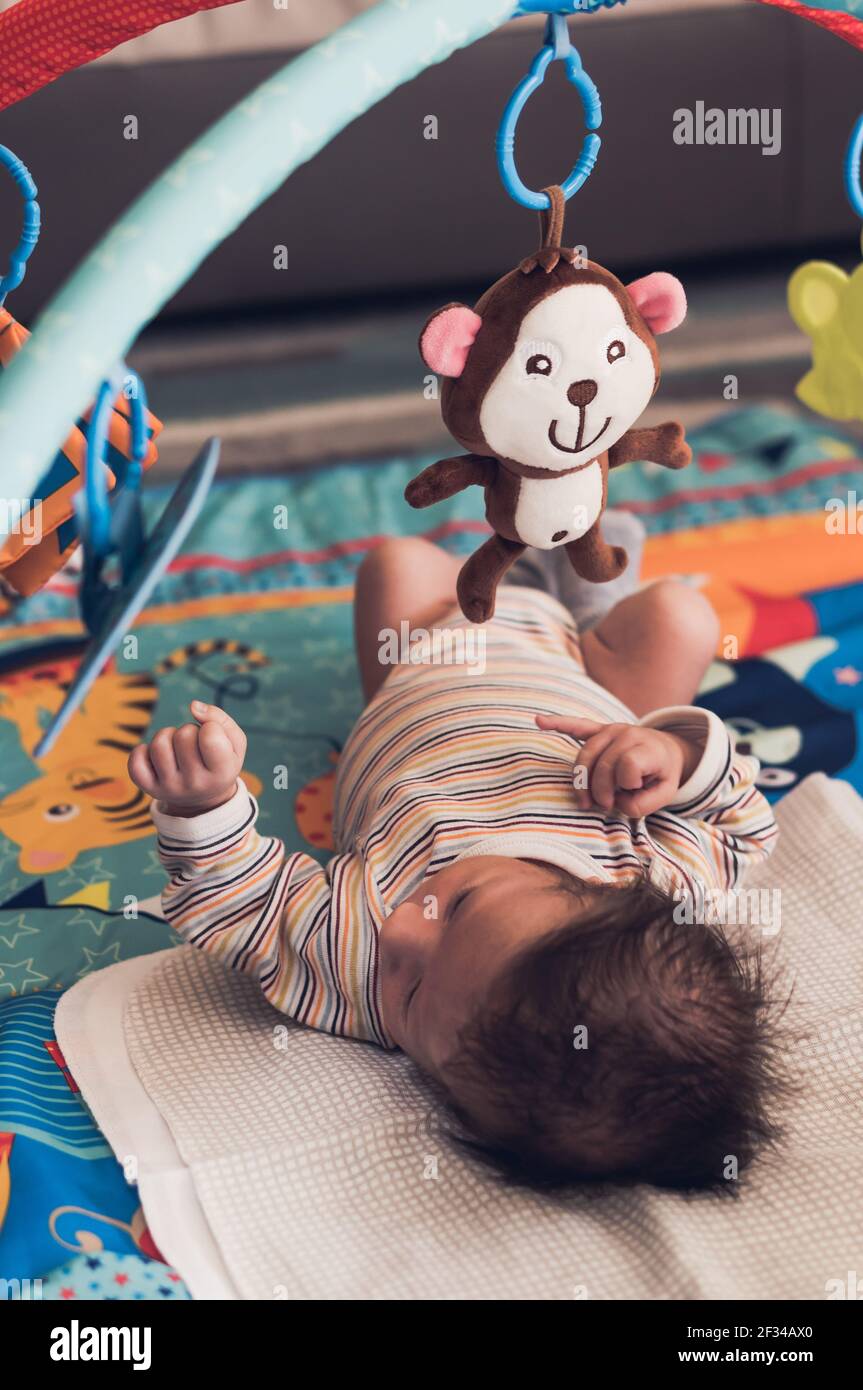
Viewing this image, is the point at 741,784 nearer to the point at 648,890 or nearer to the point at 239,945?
the point at 648,890

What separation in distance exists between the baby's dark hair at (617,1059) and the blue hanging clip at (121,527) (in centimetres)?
24

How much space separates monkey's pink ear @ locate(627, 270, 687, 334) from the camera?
0.60 m

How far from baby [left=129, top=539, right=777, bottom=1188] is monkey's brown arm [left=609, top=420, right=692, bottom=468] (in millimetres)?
192

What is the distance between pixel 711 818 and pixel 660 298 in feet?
1.13

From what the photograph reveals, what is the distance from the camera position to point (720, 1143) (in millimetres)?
645

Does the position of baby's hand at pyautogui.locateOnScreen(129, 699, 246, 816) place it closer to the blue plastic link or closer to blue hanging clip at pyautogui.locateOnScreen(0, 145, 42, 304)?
blue hanging clip at pyautogui.locateOnScreen(0, 145, 42, 304)

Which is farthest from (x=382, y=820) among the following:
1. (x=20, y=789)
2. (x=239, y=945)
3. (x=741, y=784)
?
(x=20, y=789)

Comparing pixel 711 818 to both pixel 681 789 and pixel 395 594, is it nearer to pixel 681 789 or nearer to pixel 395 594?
pixel 681 789

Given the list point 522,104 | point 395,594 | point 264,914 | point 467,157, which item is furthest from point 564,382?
point 467,157

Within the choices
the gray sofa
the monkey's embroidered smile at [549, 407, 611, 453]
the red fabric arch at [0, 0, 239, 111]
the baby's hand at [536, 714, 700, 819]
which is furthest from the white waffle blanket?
the gray sofa

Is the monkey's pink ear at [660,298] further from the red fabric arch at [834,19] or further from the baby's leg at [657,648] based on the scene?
the baby's leg at [657,648]

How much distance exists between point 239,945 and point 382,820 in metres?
Answer: 0.11

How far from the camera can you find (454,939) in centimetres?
67
